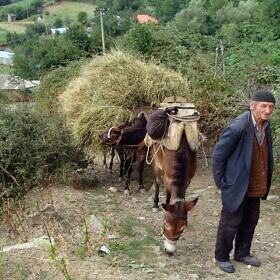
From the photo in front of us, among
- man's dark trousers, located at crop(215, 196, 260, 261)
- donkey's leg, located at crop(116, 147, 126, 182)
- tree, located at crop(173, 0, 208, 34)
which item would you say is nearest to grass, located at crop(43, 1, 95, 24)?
tree, located at crop(173, 0, 208, 34)

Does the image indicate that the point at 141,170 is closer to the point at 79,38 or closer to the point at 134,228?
the point at 134,228

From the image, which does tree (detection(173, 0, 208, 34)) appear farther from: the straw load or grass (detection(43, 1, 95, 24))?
grass (detection(43, 1, 95, 24))

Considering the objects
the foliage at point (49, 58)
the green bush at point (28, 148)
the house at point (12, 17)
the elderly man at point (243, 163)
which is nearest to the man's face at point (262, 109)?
the elderly man at point (243, 163)

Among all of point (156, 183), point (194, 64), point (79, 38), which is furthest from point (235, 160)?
point (79, 38)

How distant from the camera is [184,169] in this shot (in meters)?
5.68

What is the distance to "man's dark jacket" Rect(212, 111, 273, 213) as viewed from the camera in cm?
464

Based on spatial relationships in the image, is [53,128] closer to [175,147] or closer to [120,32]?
[175,147]

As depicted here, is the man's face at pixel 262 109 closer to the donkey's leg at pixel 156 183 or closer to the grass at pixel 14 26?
the donkey's leg at pixel 156 183

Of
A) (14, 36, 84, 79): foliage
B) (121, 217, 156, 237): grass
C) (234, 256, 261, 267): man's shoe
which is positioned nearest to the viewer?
(234, 256, 261, 267): man's shoe

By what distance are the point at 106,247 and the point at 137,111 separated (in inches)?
113

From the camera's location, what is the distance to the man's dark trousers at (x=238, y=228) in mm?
4883

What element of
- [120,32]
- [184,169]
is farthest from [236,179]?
[120,32]

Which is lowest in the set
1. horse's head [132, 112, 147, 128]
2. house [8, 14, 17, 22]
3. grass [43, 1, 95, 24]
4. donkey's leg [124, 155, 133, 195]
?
house [8, 14, 17, 22]

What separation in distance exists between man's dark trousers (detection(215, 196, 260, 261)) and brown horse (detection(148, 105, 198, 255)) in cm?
A: 39
